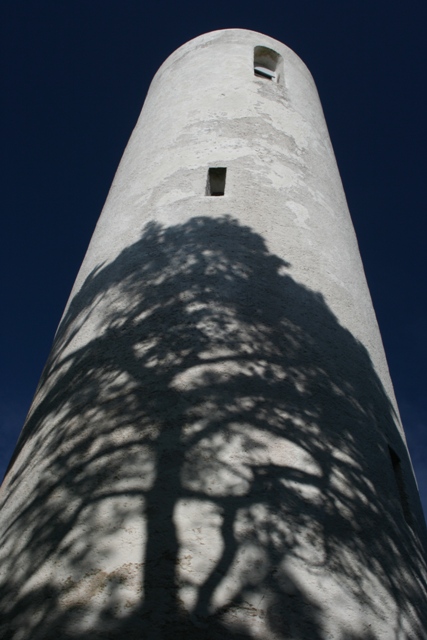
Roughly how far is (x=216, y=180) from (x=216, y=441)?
3.94 metres

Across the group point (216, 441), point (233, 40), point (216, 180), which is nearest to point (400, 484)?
point (216, 441)

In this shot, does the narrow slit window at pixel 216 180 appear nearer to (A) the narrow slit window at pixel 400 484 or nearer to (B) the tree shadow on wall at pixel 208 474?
(B) the tree shadow on wall at pixel 208 474

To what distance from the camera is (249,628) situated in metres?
3.19

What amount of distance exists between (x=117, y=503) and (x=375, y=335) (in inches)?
152

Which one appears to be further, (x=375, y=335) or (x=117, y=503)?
(x=375, y=335)

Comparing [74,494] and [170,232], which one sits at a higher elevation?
[170,232]

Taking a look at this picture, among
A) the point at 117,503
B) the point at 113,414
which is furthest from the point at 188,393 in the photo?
the point at 117,503

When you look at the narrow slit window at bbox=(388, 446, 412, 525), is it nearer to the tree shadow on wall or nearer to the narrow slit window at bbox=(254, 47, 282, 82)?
the tree shadow on wall

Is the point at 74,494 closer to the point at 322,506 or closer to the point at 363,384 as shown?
the point at 322,506

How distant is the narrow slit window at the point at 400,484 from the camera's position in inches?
194

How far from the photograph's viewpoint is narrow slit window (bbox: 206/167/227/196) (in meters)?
6.93

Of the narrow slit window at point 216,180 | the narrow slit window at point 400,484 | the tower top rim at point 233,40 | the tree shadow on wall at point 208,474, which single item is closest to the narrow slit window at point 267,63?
the tower top rim at point 233,40

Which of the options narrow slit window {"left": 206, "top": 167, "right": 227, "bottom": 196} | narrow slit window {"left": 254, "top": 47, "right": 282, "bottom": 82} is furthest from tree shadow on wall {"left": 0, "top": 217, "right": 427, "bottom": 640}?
narrow slit window {"left": 254, "top": 47, "right": 282, "bottom": 82}

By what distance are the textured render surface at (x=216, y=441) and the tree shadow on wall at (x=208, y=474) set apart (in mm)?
14
